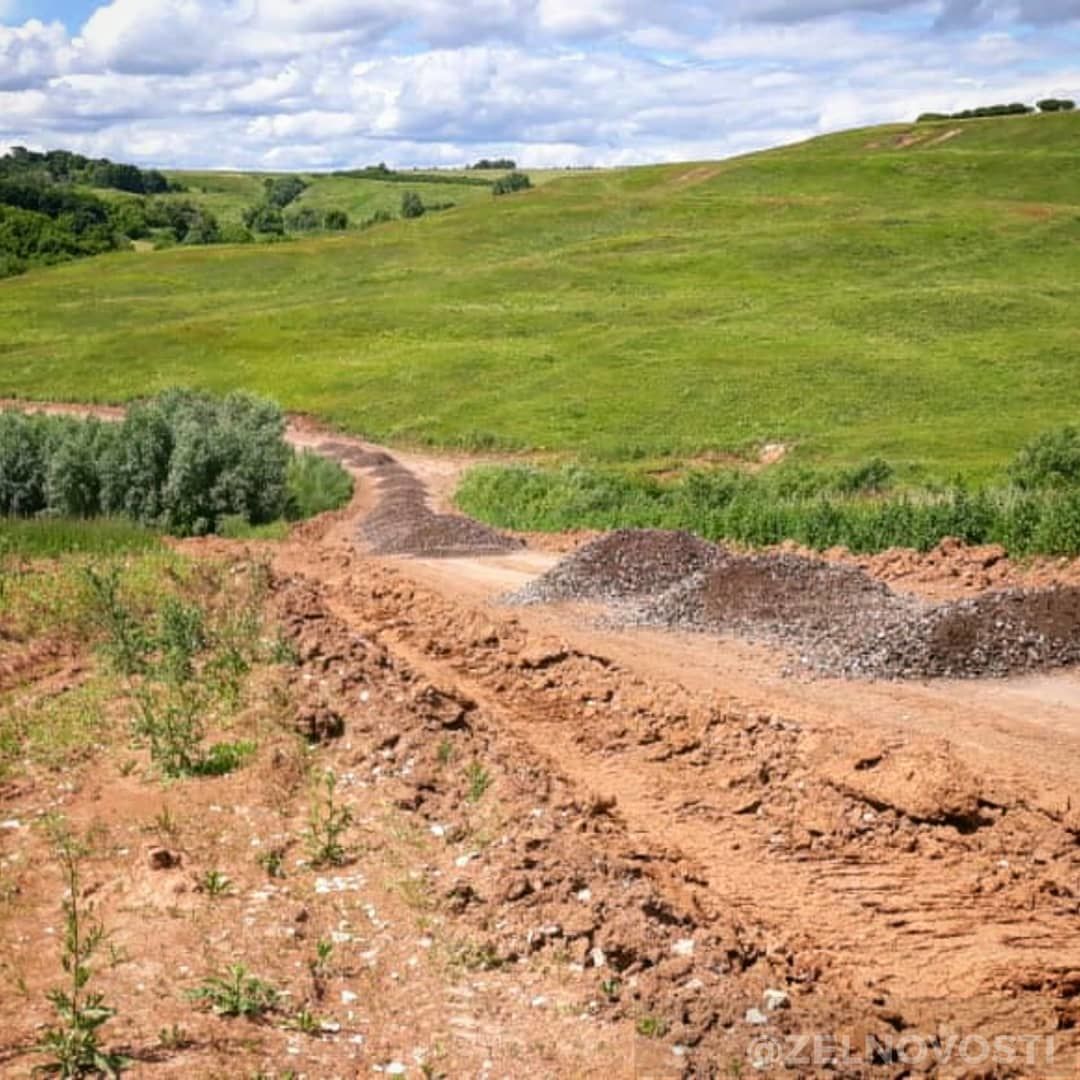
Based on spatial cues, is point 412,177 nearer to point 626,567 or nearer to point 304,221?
point 304,221

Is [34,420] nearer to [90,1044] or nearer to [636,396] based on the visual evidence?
[636,396]

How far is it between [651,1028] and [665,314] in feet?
166

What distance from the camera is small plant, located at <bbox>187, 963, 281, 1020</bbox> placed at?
22.5 feet

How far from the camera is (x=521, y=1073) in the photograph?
6.71 m

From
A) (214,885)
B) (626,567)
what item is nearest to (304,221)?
(626,567)

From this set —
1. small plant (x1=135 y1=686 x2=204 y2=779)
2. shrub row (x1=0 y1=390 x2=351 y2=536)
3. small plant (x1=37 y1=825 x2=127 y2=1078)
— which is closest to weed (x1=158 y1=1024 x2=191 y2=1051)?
small plant (x1=37 y1=825 x2=127 y2=1078)

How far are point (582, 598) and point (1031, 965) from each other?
11313 millimetres

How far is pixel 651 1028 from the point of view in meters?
7.07

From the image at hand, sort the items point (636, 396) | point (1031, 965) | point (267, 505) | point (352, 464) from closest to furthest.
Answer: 1. point (1031, 965)
2. point (267, 505)
3. point (352, 464)
4. point (636, 396)

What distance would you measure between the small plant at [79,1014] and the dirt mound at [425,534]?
1698 centimetres

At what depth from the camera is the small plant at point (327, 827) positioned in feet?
29.8

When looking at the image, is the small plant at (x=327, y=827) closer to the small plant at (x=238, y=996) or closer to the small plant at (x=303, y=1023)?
the small plant at (x=238, y=996)

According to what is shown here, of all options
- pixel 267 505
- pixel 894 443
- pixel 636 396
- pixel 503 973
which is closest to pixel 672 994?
pixel 503 973

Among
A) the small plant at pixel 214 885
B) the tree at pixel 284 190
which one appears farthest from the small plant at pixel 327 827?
the tree at pixel 284 190
